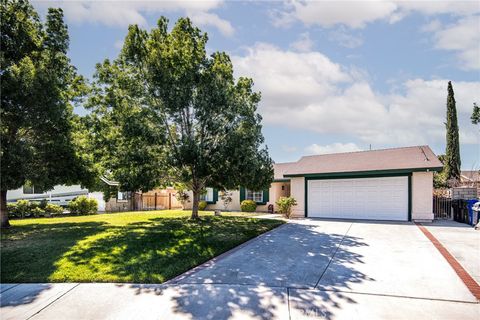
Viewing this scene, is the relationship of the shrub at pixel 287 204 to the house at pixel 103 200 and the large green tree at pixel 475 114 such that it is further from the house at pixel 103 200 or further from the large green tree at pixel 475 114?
the large green tree at pixel 475 114

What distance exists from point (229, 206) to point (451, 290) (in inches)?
764

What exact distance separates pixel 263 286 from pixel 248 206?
658 inches

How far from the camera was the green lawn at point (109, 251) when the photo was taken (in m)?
6.36

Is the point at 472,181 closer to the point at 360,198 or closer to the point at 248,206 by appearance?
the point at 360,198

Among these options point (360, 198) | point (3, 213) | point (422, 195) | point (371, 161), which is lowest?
point (3, 213)

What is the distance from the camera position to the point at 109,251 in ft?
26.5

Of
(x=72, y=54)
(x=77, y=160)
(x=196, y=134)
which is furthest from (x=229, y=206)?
(x=72, y=54)

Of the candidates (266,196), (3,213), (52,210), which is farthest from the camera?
(266,196)

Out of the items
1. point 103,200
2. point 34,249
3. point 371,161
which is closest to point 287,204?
point 371,161

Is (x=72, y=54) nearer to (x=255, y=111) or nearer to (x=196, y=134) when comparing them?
(x=196, y=134)

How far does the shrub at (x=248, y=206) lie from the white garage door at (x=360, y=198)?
5.28m

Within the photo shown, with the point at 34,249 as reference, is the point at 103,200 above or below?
below

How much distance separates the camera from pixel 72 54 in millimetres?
13297

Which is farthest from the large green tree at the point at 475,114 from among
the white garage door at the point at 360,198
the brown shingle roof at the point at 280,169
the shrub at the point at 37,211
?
the shrub at the point at 37,211
